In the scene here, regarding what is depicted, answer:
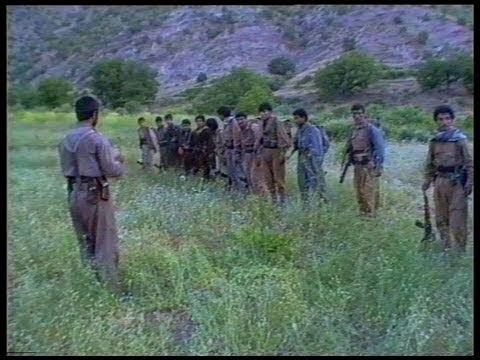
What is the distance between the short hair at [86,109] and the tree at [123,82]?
0.07 m

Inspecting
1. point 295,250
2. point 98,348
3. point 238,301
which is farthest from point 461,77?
point 98,348

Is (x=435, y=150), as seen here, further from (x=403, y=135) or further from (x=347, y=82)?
(x=347, y=82)

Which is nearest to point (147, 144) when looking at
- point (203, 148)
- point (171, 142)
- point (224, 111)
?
point (171, 142)

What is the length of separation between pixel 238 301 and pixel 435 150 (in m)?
1.27

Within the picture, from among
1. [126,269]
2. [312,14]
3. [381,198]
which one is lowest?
[126,269]

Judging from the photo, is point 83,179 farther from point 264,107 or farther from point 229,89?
point 264,107

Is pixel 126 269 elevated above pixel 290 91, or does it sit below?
below

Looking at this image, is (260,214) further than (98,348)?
Yes

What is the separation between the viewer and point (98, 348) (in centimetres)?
505

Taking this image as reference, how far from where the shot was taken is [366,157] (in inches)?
212

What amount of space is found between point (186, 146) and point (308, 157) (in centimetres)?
64

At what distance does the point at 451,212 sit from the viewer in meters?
5.32

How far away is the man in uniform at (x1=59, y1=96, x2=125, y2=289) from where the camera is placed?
5.20m

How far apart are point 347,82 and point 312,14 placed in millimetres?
392
